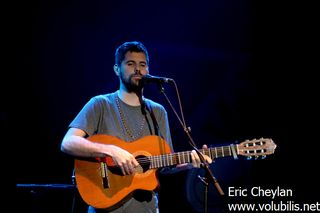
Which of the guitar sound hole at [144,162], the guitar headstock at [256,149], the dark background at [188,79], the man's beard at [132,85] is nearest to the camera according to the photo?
the guitar headstock at [256,149]

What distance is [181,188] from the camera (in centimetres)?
491

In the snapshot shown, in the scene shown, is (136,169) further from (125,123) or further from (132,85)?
(132,85)

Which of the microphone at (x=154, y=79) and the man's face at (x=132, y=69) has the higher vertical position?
the man's face at (x=132, y=69)

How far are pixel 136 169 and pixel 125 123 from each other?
0.43 meters

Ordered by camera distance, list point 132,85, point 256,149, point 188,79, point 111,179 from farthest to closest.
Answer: point 188,79 → point 132,85 → point 111,179 → point 256,149

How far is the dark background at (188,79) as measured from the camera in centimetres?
503

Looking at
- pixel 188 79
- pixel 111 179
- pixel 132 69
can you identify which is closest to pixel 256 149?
pixel 111 179

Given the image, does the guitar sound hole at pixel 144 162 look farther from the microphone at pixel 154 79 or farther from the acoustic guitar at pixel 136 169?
the microphone at pixel 154 79

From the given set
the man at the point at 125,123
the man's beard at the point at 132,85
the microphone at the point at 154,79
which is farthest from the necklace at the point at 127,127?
the microphone at the point at 154,79

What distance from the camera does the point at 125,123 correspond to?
10.4 feet

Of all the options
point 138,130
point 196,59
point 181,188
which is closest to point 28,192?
point 181,188

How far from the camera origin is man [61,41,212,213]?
2.89m

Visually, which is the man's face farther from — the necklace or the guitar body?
the guitar body

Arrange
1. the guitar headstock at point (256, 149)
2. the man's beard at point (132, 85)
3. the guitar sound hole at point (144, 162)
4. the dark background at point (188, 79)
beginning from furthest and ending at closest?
1. the dark background at point (188, 79)
2. the man's beard at point (132, 85)
3. the guitar sound hole at point (144, 162)
4. the guitar headstock at point (256, 149)
